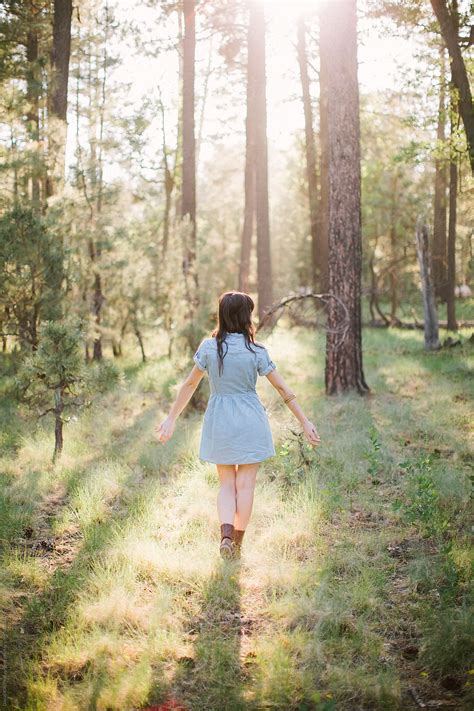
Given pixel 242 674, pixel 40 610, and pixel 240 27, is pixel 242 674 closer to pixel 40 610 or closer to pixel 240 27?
pixel 40 610

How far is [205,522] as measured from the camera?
547cm

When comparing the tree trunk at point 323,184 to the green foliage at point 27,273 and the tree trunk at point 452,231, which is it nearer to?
the tree trunk at point 452,231

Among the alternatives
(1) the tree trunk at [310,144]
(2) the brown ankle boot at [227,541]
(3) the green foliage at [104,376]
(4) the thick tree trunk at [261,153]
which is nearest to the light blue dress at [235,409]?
(2) the brown ankle boot at [227,541]

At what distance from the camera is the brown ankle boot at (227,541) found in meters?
4.75

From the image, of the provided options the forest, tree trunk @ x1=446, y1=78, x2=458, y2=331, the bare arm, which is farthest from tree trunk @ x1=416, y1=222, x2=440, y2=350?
the bare arm

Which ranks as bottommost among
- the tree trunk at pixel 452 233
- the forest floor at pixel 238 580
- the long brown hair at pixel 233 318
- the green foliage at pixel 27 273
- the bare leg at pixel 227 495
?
the forest floor at pixel 238 580

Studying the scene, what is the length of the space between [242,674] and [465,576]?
177 cm

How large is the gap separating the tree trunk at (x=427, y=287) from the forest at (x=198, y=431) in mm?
49

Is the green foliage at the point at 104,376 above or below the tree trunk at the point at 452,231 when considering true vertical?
below

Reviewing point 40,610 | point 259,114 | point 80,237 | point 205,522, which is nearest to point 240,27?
point 259,114

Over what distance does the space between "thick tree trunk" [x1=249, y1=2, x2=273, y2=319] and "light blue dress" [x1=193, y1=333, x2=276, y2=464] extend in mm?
12224

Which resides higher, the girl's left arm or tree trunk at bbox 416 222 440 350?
tree trunk at bbox 416 222 440 350

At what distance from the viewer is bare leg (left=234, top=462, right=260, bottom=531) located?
4887 millimetres

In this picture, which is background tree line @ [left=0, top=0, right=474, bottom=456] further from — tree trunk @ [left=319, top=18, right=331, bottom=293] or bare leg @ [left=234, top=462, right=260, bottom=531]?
bare leg @ [left=234, top=462, right=260, bottom=531]
